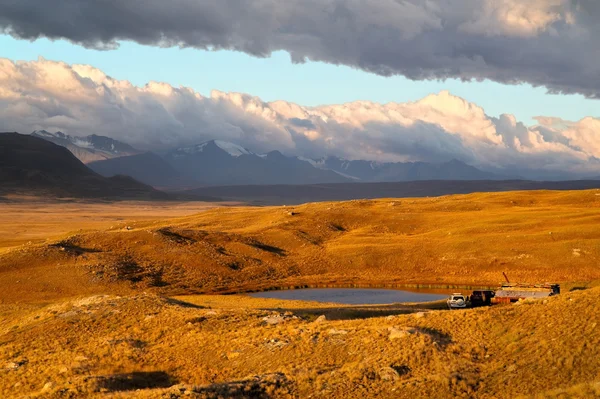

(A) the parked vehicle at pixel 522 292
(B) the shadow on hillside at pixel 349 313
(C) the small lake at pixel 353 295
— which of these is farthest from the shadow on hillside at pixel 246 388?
(C) the small lake at pixel 353 295

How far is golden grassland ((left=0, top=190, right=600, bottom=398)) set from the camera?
2675 centimetres

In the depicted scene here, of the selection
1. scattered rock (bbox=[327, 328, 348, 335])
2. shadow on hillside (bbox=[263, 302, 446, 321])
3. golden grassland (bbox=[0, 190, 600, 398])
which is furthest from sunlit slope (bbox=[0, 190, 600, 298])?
scattered rock (bbox=[327, 328, 348, 335])

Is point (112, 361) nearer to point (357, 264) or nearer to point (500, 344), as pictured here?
point (500, 344)

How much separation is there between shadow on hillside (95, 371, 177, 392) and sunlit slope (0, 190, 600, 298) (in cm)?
3999

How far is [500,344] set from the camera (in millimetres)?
30391

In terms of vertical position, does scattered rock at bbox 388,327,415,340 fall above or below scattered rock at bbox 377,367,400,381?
above

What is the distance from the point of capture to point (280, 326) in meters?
37.1

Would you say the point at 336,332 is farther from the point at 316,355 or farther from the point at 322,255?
the point at 322,255

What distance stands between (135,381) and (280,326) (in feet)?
32.2

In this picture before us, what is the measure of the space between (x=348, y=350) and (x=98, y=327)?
60.8 ft

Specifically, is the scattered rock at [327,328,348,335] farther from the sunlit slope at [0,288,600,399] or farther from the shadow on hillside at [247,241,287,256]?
the shadow on hillside at [247,241,287,256]

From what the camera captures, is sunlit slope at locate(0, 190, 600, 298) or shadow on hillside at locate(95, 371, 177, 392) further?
sunlit slope at locate(0, 190, 600, 298)

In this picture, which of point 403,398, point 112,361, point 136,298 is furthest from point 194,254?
point 403,398

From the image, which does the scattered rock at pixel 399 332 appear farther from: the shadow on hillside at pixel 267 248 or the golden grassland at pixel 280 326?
the shadow on hillside at pixel 267 248
